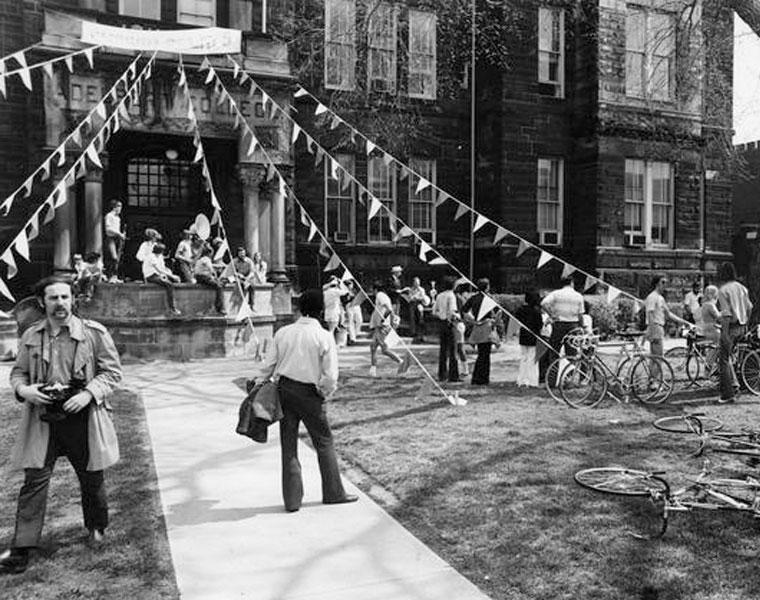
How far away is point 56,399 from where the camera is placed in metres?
5.07

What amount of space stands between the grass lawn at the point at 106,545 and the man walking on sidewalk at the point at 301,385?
1.13m

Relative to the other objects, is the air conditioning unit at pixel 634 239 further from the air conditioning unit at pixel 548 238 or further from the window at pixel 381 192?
the window at pixel 381 192

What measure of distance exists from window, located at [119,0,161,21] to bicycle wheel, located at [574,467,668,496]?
17195mm

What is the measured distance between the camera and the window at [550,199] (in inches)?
1007

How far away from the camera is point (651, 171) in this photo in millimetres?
26000

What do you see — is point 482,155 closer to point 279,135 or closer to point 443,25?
point 443,25

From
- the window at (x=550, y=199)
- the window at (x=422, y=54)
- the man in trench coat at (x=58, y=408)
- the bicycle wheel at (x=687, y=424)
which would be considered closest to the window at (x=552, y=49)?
the window at (x=550, y=199)

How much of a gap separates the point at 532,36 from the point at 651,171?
614 centimetres

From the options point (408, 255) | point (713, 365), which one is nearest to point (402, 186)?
point (408, 255)

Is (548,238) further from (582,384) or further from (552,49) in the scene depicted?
(582,384)

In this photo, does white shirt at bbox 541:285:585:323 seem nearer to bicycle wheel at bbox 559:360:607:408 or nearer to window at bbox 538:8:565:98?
bicycle wheel at bbox 559:360:607:408

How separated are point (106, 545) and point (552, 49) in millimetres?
23773

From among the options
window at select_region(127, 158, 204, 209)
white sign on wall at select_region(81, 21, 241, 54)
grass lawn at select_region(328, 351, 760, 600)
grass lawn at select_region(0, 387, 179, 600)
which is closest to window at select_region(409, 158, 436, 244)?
window at select_region(127, 158, 204, 209)

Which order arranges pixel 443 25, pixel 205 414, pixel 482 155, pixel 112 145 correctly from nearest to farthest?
1. pixel 205 414
2. pixel 112 145
3. pixel 443 25
4. pixel 482 155
